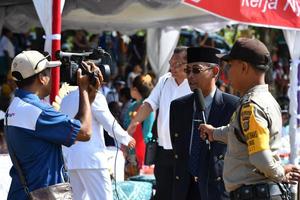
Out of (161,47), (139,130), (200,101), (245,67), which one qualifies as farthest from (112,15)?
(245,67)

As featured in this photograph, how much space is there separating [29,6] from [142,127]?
2805mm

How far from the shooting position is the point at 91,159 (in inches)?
255

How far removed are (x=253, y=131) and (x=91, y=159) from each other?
2795 mm

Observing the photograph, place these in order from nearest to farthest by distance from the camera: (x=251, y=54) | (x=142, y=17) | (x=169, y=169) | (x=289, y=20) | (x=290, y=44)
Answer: (x=251, y=54) < (x=169, y=169) < (x=289, y=20) < (x=290, y=44) < (x=142, y=17)

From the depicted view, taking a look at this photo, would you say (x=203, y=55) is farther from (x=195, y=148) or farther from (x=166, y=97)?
(x=166, y=97)

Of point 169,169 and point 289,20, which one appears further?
point 289,20

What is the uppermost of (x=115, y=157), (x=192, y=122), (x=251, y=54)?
(x=251, y=54)

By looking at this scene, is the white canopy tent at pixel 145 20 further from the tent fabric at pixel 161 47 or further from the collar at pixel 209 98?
the collar at pixel 209 98

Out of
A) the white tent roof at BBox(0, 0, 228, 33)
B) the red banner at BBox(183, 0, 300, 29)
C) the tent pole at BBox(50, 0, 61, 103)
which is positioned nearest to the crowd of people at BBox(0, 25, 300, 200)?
the tent pole at BBox(50, 0, 61, 103)

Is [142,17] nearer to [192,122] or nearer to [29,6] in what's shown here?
[29,6]

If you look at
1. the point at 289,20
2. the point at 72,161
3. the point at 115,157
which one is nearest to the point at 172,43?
the point at 289,20

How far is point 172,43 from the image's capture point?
14.0 metres

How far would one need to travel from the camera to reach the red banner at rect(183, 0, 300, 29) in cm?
833

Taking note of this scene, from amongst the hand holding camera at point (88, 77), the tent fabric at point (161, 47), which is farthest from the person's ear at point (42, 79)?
the tent fabric at point (161, 47)
